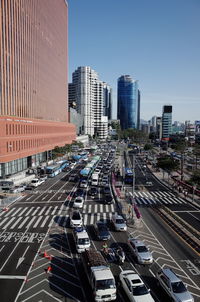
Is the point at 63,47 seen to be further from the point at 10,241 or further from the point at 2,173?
the point at 10,241

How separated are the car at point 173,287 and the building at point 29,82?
47862 millimetres

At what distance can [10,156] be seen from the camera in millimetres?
59812

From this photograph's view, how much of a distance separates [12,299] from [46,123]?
82343mm

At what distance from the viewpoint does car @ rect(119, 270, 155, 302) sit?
16.2 m

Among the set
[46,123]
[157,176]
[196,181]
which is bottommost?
[157,176]

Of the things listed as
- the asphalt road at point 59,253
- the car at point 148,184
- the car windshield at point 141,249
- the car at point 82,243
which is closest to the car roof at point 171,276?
the asphalt road at point 59,253

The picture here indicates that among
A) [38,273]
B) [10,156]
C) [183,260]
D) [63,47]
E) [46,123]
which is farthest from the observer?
[63,47]

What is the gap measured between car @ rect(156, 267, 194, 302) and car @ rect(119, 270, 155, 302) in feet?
5.77

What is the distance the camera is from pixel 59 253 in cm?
2362

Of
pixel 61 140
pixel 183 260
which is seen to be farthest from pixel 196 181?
pixel 61 140

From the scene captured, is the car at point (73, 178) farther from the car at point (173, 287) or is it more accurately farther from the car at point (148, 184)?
the car at point (173, 287)

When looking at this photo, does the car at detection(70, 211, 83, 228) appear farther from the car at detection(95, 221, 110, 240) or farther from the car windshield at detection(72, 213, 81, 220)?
the car at detection(95, 221, 110, 240)

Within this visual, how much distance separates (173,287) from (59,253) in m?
11.5

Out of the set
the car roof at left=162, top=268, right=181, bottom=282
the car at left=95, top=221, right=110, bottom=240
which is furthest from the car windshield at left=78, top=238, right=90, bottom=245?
the car roof at left=162, top=268, right=181, bottom=282
